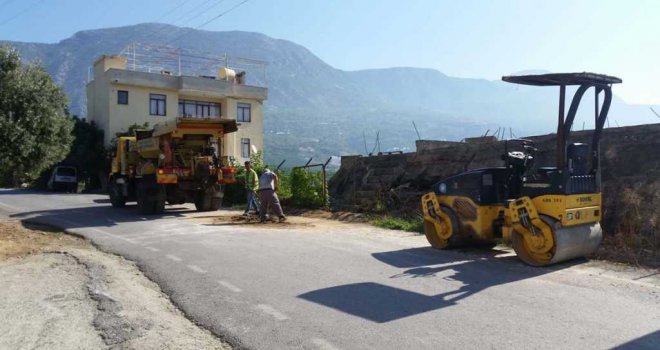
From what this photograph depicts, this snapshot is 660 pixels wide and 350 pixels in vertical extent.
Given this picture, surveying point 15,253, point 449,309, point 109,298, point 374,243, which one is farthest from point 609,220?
point 15,253

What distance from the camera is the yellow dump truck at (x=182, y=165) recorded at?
17.5 meters

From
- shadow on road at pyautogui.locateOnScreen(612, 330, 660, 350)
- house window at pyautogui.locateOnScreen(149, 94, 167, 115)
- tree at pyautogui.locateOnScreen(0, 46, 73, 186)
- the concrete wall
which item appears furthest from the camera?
house window at pyautogui.locateOnScreen(149, 94, 167, 115)

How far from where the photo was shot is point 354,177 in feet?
62.6

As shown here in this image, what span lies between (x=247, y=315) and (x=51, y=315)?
2.16 meters

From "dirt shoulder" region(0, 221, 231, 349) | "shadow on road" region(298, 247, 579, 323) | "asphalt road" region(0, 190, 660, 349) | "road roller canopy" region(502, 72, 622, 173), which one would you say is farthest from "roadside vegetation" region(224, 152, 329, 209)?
"road roller canopy" region(502, 72, 622, 173)

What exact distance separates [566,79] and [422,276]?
145 inches

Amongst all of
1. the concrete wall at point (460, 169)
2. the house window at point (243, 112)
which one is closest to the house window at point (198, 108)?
the house window at point (243, 112)

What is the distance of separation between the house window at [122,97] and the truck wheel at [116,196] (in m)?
21.6

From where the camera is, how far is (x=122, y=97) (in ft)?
134

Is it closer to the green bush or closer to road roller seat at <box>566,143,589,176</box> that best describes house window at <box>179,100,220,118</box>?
the green bush

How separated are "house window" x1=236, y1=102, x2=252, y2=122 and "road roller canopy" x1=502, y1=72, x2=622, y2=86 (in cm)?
3776

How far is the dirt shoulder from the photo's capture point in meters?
5.35

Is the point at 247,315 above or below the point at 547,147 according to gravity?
below

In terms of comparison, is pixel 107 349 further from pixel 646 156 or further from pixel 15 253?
pixel 646 156
